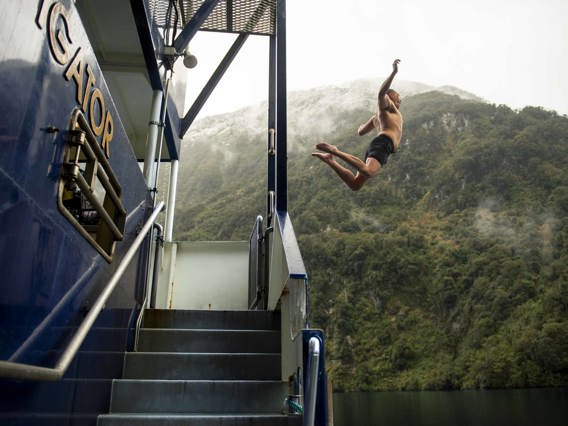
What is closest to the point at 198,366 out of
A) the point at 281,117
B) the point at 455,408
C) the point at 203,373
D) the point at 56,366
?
the point at 203,373

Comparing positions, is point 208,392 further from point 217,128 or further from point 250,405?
point 217,128

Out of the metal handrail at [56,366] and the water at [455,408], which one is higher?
the metal handrail at [56,366]

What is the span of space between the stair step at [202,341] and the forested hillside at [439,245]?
43687 millimetres

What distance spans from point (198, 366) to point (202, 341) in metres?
0.31

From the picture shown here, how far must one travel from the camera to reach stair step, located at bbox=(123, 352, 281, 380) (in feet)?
9.71

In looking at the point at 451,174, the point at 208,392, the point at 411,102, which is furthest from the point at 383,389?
the point at 411,102

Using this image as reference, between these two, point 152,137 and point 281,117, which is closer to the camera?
point 152,137

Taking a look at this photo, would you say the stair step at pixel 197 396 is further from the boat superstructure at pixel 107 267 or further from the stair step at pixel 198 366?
the stair step at pixel 198 366

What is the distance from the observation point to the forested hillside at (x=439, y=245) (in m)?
44.4

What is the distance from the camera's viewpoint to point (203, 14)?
5.03 metres

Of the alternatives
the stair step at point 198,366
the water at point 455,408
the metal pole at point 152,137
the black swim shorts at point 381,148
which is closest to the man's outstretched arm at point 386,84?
the black swim shorts at point 381,148

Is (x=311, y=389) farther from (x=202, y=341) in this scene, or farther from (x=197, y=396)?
(x=202, y=341)

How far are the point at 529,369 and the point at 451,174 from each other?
31309mm

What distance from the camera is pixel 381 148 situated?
7215 millimetres
